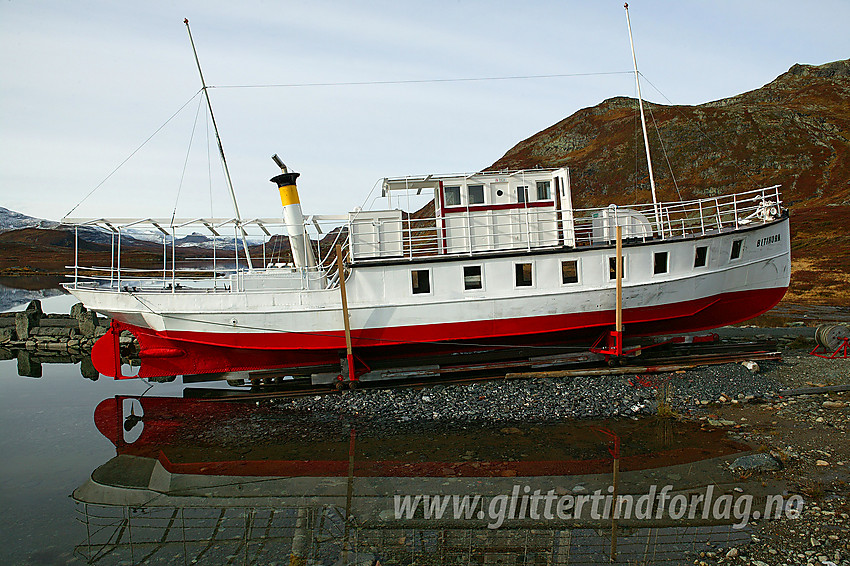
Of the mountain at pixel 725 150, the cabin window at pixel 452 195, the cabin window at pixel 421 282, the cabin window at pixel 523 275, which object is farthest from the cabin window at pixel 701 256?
the mountain at pixel 725 150

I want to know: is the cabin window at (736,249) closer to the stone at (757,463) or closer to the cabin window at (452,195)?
the stone at (757,463)

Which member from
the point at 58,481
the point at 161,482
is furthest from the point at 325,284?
the point at 58,481

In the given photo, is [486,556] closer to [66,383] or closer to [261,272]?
[261,272]

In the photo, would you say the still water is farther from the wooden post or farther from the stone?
the wooden post

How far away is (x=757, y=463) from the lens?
8695 mm

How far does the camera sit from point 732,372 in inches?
506

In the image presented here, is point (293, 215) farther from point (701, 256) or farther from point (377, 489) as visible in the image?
point (701, 256)

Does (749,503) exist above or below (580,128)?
below

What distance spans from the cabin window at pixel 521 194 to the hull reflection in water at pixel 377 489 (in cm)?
698

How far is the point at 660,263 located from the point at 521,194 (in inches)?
177

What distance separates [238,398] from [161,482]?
454cm

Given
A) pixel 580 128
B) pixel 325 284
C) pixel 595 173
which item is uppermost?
pixel 580 128

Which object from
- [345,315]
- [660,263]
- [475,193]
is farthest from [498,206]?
[345,315]

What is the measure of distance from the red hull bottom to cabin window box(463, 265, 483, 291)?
105 cm
